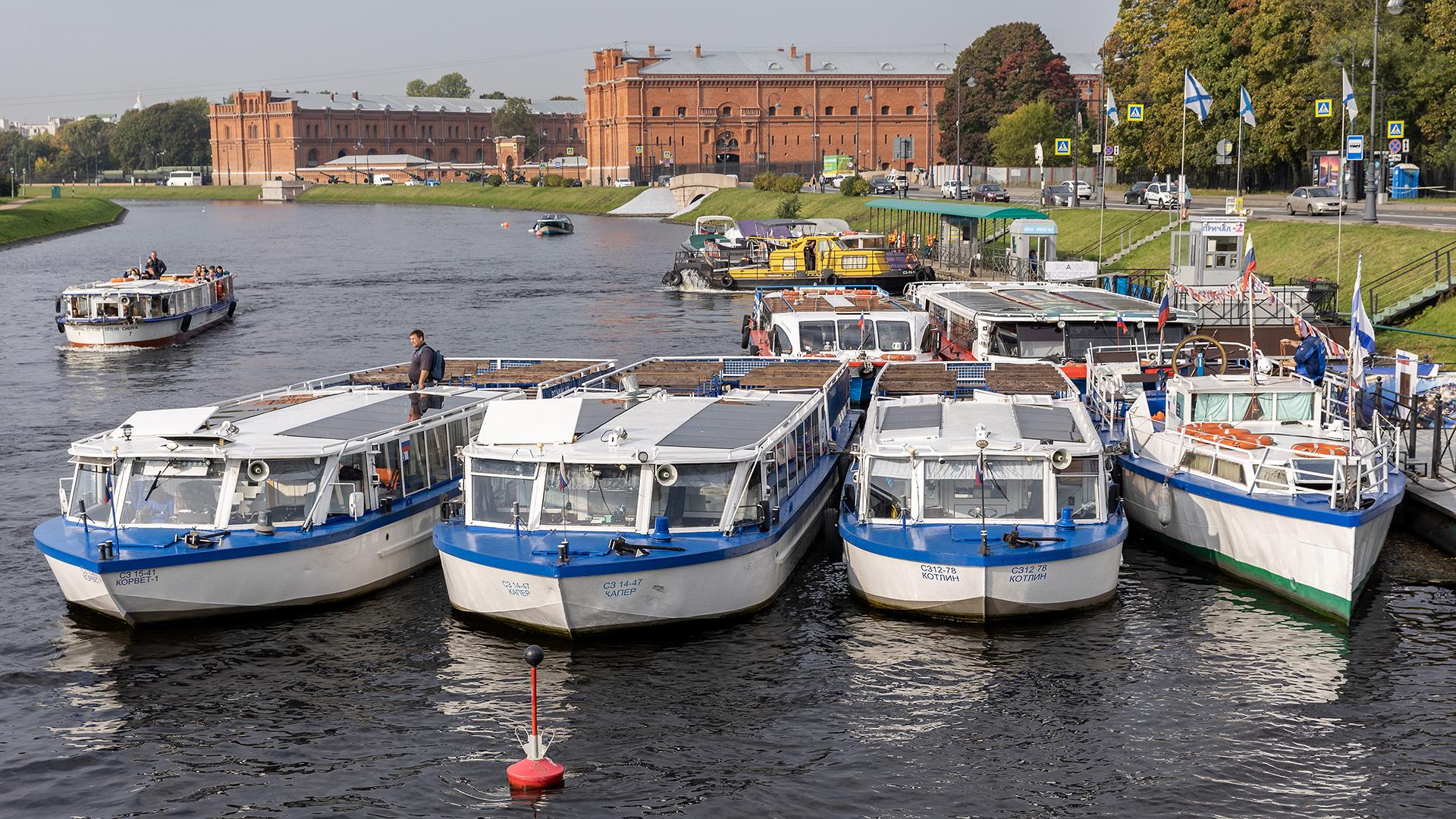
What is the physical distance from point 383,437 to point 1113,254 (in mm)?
50832

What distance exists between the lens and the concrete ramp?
164 metres

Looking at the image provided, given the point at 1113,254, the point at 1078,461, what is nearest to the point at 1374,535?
the point at 1078,461

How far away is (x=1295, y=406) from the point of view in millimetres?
25438

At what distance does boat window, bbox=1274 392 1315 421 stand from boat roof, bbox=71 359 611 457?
12666mm

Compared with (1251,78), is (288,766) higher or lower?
lower

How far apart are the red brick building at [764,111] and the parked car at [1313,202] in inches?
4492

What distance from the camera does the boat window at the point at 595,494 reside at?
21.2 m

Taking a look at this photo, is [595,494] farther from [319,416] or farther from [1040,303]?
[1040,303]

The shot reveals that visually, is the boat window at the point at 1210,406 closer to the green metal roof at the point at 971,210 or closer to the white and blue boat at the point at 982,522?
the white and blue boat at the point at 982,522

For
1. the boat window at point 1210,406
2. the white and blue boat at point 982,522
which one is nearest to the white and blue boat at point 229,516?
the white and blue boat at point 982,522

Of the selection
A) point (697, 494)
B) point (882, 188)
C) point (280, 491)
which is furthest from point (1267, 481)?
point (882, 188)

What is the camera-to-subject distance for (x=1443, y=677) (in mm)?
20016

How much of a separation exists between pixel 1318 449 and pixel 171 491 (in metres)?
16.9

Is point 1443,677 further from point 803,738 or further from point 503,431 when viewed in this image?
point 503,431
